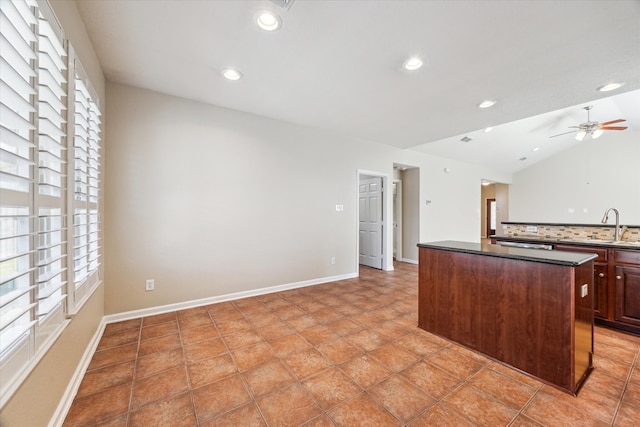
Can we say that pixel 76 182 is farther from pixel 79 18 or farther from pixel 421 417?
pixel 421 417

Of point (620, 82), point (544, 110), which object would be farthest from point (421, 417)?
point (544, 110)

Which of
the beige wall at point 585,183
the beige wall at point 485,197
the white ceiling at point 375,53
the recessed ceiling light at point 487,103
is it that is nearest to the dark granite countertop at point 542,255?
the white ceiling at point 375,53

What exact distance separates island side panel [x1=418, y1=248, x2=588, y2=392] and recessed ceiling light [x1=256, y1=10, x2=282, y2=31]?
2414 mm

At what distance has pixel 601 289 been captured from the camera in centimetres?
278

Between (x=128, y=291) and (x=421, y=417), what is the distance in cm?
312

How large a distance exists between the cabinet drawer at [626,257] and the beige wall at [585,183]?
22.5 feet

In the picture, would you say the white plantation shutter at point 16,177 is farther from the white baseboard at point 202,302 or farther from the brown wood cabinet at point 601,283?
the brown wood cabinet at point 601,283

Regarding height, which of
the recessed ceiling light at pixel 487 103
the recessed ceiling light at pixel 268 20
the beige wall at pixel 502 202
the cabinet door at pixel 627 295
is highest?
the recessed ceiling light at pixel 268 20

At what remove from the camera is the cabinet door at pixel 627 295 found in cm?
257

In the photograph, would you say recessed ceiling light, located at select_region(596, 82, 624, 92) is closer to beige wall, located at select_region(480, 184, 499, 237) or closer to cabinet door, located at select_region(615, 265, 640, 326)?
cabinet door, located at select_region(615, 265, 640, 326)

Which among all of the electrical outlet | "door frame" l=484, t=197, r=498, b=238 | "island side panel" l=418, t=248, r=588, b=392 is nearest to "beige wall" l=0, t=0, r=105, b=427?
"island side panel" l=418, t=248, r=588, b=392

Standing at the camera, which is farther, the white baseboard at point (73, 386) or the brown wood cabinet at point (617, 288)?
the brown wood cabinet at point (617, 288)

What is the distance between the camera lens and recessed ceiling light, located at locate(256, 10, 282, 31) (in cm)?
181

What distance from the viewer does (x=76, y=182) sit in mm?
1838
